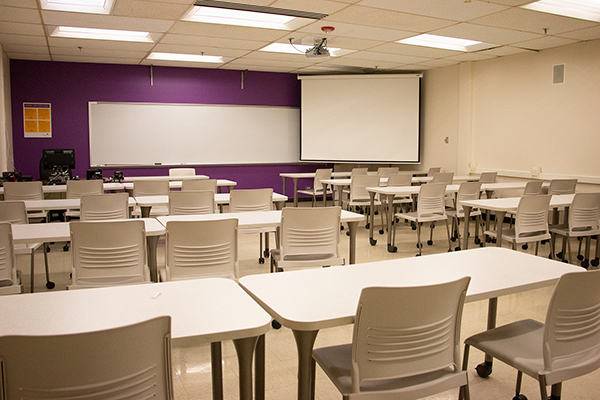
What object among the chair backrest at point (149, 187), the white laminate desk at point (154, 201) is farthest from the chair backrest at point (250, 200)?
the chair backrest at point (149, 187)

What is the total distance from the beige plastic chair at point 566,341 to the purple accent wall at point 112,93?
884cm

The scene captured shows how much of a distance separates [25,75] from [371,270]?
881 cm

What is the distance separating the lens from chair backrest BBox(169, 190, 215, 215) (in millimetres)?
4547

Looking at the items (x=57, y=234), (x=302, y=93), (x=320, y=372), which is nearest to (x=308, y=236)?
(x=320, y=372)

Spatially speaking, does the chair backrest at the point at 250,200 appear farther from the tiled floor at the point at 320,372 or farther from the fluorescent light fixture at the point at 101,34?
the fluorescent light fixture at the point at 101,34

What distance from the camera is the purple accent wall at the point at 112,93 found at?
879cm

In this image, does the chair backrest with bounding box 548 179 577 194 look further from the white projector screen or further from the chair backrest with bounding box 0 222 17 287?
the chair backrest with bounding box 0 222 17 287

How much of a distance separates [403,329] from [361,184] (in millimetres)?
5523

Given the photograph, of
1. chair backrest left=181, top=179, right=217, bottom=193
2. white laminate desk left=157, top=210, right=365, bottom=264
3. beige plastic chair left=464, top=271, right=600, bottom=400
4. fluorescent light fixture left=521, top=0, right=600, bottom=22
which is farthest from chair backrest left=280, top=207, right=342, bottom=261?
fluorescent light fixture left=521, top=0, right=600, bottom=22

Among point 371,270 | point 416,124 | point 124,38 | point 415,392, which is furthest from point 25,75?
point 415,392

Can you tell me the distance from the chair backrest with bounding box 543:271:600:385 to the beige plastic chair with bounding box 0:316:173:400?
1.37 m

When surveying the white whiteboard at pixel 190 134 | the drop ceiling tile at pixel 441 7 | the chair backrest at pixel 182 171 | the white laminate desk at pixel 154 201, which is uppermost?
the drop ceiling tile at pixel 441 7

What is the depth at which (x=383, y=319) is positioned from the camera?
155 centimetres

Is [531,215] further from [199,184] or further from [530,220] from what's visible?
[199,184]
